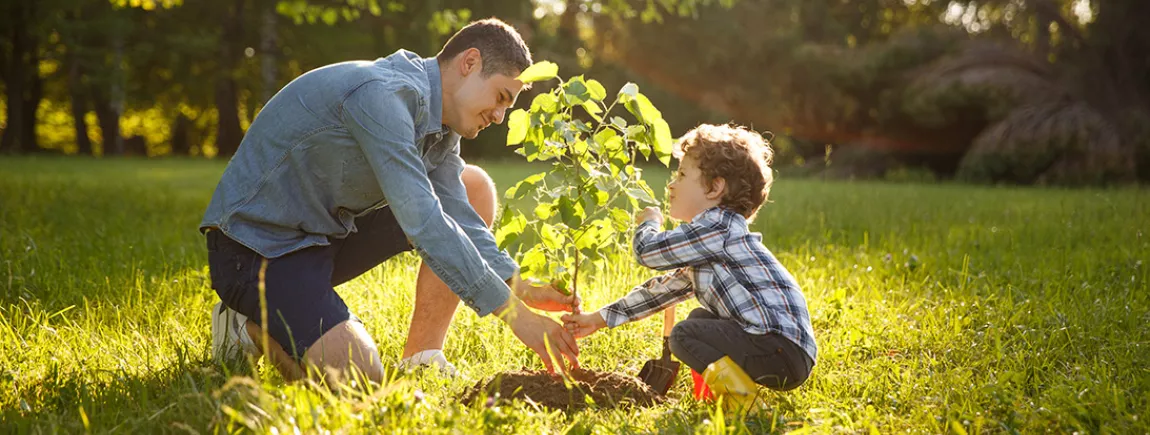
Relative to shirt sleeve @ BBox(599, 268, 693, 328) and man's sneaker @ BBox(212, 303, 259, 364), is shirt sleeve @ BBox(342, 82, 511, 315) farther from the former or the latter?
man's sneaker @ BBox(212, 303, 259, 364)

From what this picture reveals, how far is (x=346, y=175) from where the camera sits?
9.63ft

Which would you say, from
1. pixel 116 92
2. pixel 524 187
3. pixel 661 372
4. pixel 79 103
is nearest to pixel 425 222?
pixel 524 187

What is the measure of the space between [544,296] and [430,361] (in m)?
0.50

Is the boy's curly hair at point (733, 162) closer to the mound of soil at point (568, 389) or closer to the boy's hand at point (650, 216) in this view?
the boy's hand at point (650, 216)

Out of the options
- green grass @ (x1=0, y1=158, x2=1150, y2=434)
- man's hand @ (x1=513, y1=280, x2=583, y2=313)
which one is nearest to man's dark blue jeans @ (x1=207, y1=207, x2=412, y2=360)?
green grass @ (x1=0, y1=158, x2=1150, y2=434)

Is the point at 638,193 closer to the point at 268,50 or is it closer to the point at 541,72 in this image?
the point at 541,72

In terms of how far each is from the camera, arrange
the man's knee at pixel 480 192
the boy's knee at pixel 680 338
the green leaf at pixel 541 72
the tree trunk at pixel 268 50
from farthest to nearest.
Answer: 1. the tree trunk at pixel 268 50
2. the man's knee at pixel 480 192
3. the boy's knee at pixel 680 338
4. the green leaf at pixel 541 72

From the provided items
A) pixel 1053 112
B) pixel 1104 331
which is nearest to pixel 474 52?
pixel 1104 331

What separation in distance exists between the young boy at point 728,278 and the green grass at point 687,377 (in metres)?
0.16

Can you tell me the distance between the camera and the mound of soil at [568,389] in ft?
9.12

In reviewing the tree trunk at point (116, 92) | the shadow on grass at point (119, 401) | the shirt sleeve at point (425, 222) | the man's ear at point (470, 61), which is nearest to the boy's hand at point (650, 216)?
the shirt sleeve at point (425, 222)

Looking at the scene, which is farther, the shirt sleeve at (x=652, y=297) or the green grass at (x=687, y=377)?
the shirt sleeve at (x=652, y=297)

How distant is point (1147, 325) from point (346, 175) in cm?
319

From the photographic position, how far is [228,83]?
24031 millimetres
